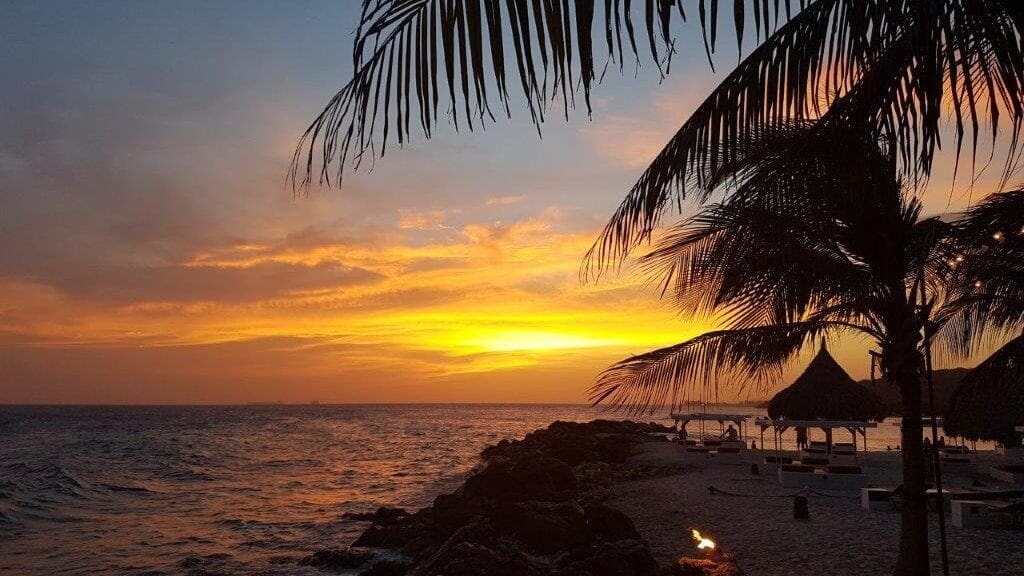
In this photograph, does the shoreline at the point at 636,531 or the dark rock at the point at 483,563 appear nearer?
the dark rock at the point at 483,563

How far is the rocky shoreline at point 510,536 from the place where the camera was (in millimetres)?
10734

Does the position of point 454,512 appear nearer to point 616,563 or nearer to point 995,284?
point 616,563

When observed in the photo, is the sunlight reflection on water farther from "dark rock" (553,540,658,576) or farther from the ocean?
"dark rock" (553,540,658,576)

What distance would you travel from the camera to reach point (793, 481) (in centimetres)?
1847

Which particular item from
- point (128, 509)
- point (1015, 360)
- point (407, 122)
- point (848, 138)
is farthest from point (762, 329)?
point (128, 509)

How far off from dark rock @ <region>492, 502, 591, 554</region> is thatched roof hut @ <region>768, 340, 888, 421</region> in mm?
11624

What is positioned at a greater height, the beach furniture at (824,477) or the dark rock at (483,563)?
the beach furniture at (824,477)

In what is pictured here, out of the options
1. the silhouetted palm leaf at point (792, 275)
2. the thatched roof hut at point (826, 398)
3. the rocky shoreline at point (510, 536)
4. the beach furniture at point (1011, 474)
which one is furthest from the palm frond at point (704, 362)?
the thatched roof hut at point (826, 398)

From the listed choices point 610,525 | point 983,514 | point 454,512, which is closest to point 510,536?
point 610,525

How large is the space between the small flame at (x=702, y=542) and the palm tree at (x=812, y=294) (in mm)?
5249

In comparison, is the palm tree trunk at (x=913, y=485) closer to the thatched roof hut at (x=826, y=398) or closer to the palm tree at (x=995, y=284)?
the palm tree at (x=995, y=284)

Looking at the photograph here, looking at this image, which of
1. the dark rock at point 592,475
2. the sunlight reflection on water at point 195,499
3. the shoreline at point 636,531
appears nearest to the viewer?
the shoreline at point 636,531

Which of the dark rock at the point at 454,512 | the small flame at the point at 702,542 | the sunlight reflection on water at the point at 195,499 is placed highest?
the small flame at the point at 702,542

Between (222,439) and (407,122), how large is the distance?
2958 inches
